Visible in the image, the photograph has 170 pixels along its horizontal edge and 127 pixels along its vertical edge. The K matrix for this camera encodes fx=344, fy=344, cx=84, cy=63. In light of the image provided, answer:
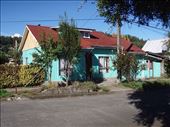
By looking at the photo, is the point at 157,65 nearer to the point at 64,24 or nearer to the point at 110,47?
the point at 110,47

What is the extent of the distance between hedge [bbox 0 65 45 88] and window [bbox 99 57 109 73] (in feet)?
23.3

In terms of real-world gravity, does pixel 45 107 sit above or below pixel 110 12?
below

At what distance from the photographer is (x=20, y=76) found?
83.9ft

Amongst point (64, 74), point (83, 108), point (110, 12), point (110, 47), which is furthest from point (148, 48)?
point (110, 12)

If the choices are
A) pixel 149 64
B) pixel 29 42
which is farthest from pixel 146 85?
pixel 149 64

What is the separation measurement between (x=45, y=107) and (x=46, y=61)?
9.50 metres

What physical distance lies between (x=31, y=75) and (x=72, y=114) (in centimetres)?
1298

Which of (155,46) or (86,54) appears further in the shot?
(155,46)

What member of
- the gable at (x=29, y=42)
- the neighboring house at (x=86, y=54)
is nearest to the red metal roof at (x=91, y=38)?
the neighboring house at (x=86, y=54)

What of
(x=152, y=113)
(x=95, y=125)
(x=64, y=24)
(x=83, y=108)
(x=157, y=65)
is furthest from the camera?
(x=157, y=65)

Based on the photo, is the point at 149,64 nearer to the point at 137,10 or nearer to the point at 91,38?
the point at 91,38

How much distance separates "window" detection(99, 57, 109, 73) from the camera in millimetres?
32188

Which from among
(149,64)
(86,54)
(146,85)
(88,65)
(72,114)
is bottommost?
(72,114)

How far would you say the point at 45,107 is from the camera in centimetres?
1593
